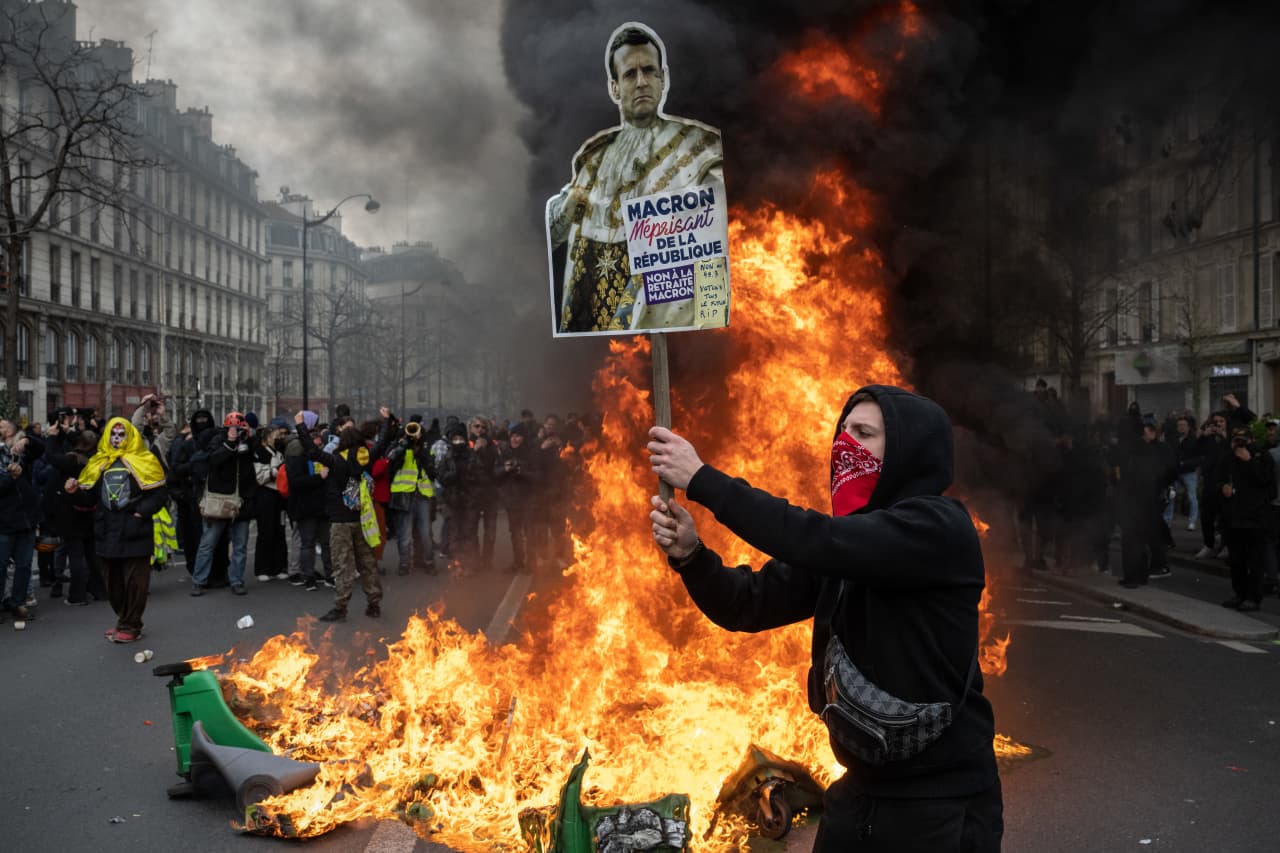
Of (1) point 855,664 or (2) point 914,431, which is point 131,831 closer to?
(1) point 855,664

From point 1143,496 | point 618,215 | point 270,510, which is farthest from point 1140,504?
point 270,510

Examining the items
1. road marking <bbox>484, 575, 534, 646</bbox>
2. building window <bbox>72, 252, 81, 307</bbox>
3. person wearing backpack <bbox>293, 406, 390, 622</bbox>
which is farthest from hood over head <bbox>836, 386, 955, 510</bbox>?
building window <bbox>72, 252, 81, 307</bbox>

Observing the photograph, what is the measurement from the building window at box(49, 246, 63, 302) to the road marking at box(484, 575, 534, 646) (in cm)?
3683

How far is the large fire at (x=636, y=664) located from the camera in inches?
170

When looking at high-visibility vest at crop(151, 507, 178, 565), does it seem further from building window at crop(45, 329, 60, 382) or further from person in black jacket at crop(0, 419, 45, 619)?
building window at crop(45, 329, 60, 382)

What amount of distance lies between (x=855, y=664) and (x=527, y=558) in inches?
406

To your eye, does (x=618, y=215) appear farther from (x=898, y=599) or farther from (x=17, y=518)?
(x=17, y=518)

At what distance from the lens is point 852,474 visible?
2.30 metres

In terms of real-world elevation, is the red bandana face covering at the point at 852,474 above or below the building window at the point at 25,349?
below

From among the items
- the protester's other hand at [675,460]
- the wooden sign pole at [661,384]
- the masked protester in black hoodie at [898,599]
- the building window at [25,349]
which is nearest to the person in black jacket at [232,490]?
the wooden sign pole at [661,384]

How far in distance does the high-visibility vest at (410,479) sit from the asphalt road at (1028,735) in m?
2.44

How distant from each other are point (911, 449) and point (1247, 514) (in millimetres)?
8648

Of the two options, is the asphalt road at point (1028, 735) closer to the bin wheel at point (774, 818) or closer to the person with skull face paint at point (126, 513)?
the bin wheel at point (774, 818)

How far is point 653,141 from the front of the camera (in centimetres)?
393
